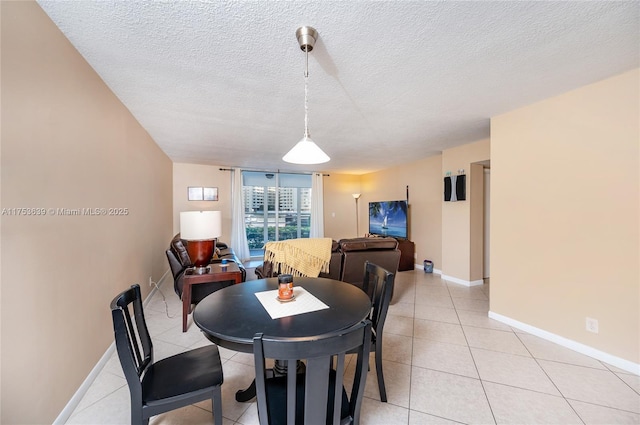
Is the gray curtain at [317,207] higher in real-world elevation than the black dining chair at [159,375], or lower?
higher

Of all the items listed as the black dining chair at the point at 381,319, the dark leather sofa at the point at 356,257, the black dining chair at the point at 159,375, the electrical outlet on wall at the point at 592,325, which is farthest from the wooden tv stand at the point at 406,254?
the black dining chair at the point at 159,375

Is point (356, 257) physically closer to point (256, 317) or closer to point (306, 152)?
point (306, 152)

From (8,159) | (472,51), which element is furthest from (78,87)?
(472,51)

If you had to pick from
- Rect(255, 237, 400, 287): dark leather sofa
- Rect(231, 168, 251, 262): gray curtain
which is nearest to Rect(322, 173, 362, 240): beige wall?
Rect(231, 168, 251, 262): gray curtain

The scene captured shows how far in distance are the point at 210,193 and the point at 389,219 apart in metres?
4.26

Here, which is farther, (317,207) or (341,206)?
(341,206)

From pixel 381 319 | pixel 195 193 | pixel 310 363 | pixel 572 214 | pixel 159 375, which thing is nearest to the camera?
pixel 310 363

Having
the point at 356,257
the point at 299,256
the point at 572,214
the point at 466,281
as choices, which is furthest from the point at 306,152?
the point at 466,281

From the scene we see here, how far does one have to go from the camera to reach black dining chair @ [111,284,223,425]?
1.07 m

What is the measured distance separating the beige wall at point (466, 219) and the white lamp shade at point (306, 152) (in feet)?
10.3

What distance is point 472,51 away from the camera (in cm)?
166

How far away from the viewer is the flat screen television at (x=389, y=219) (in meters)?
5.27

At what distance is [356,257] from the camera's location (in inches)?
120

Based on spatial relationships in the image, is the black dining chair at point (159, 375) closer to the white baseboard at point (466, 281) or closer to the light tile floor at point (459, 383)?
the light tile floor at point (459, 383)
